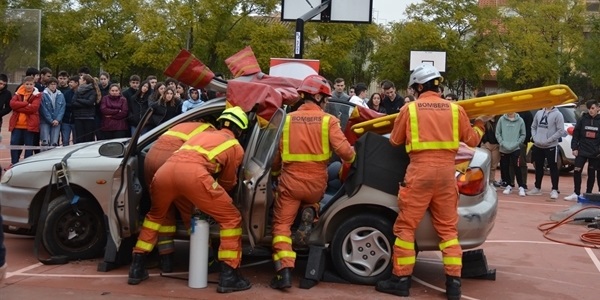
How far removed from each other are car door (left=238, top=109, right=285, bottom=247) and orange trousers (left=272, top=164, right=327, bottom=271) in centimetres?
11

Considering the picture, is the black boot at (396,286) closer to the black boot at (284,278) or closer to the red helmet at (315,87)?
the black boot at (284,278)

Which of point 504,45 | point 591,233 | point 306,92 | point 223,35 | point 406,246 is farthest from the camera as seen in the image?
point 504,45

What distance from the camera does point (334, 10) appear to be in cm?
1256

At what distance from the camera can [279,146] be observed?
6.45 metres

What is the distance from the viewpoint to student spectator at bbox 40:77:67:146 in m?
12.1

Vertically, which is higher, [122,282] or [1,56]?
[1,56]

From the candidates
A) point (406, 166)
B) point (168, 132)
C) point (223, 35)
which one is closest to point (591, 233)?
point (406, 166)

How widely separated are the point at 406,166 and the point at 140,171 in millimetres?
2388

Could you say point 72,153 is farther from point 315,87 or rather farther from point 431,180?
point 431,180

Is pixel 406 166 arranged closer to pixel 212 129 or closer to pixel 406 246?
pixel 406 246

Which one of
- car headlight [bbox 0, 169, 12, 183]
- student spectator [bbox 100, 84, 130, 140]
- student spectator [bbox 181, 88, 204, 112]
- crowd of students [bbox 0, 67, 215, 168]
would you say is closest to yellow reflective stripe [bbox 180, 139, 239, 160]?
car headlight [bbox 0, 169, 12, 183]

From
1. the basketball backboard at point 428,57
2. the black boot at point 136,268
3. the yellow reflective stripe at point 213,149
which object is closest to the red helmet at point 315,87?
the yellow reflective stripe at point 213,149

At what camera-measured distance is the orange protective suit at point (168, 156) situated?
652 cm

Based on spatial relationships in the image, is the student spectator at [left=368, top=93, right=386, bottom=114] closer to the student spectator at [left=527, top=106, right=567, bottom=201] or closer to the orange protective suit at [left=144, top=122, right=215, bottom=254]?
the student spectator at [left=527, top=106, right=567, bottom=201]
